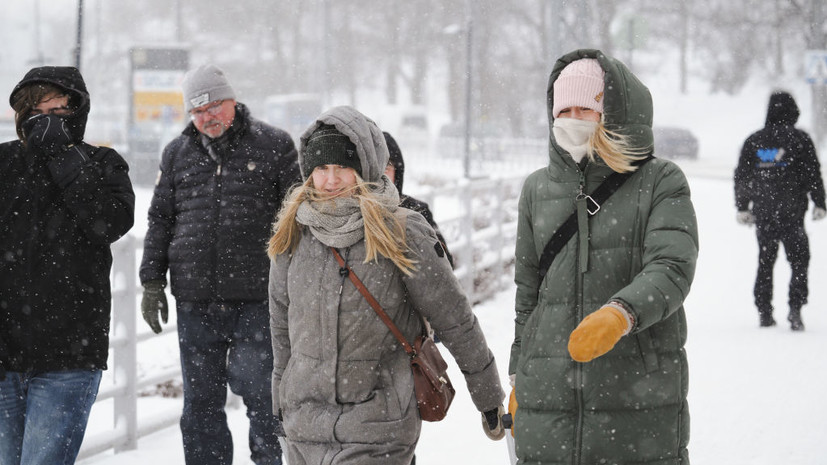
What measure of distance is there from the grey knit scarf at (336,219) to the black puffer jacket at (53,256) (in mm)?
837

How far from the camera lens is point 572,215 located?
3.21 meters

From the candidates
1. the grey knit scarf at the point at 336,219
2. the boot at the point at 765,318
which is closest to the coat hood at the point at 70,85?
the grey knit scarf at the point at 336,219

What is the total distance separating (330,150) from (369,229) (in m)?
0.31

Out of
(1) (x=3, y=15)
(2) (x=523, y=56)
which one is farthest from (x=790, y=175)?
(1) (x=3, y=15)

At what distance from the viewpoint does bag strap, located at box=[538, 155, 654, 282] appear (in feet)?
10.4

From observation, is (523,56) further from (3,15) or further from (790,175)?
(790,175)

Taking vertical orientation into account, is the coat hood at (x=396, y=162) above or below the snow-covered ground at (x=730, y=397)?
above

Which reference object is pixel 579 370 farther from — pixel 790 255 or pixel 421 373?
pixel 790 255

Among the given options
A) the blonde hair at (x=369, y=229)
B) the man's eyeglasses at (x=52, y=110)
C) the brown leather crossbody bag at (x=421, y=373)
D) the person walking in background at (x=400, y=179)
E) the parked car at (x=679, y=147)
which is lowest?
the parked car at (x=679, y=147)

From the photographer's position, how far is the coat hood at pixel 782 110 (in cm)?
929

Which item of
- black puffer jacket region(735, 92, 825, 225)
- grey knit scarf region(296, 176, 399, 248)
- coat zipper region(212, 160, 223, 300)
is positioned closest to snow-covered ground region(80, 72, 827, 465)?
black puffer jacket region(735, 92, 825, 225)

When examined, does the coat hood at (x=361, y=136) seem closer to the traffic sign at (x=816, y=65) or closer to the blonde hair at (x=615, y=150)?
the blonde hair at (x=615, y=150)

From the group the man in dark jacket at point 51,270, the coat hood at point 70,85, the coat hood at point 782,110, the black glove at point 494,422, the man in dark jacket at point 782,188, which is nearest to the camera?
the black glove at point 494,422

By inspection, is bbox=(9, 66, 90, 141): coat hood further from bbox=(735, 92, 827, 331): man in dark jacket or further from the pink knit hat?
bbox=(735, 92, 827, 331): man in dark jacket
